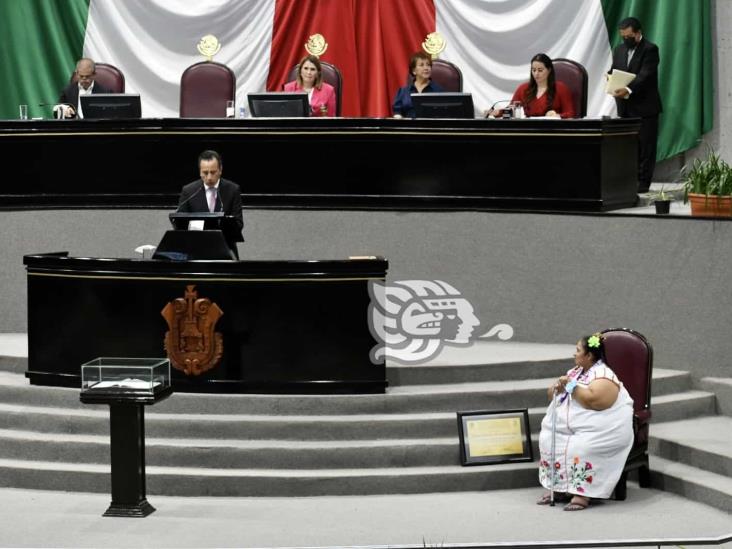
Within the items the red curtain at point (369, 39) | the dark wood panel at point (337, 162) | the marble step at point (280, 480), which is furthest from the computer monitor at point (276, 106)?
the marble step at point (280, 480)

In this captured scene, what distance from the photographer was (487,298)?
11.1m

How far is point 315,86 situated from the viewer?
488 inches

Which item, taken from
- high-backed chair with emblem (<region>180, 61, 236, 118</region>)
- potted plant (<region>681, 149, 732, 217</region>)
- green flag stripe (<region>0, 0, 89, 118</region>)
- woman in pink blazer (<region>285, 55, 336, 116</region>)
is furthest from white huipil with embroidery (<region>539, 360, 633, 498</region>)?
green flag stripe (<region>0, 0, 89, 118</region>)

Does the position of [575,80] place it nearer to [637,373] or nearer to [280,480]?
[637,373]

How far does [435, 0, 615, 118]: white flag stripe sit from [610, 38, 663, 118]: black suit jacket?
1.30 metres

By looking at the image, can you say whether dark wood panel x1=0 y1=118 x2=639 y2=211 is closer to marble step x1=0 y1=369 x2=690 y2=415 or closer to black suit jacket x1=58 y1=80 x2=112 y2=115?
black suit jacket x1=58 y1=80 x2=112 y2=115

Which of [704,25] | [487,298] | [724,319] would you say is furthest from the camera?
[704,25]

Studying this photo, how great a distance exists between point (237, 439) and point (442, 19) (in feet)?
20.7

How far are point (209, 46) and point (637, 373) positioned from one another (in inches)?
245

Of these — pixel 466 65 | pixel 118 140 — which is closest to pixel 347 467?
pixel 118 140

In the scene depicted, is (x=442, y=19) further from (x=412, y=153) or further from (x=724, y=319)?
(x=724, y=319)

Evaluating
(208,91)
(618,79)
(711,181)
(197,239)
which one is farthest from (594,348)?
(208,91)

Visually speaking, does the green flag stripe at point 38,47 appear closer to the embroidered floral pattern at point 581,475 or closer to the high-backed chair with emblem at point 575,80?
the high-backed chair with emblem at point 575,80

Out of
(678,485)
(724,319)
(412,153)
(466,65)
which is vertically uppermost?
(466,65)
